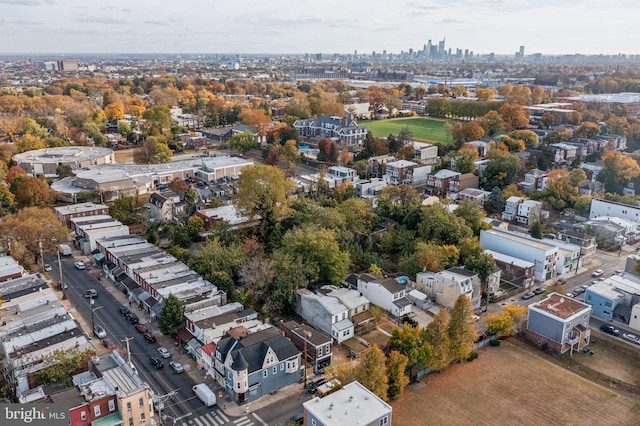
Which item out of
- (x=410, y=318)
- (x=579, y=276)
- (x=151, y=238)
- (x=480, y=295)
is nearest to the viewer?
(x=410, y=318)

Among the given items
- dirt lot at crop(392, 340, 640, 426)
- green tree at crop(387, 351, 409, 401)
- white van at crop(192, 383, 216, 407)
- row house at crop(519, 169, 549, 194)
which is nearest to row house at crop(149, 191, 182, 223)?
white van at crop(192, 383, 216, 407)

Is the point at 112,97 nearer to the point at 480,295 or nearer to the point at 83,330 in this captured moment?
the point at 83,330

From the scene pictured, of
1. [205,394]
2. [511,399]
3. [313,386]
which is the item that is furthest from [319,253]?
[511,399]

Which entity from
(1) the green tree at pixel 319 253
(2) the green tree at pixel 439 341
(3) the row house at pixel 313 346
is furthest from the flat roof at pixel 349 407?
(1) the green tree at pixel 319 253

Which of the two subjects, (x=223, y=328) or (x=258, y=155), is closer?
(x=223, y=328)

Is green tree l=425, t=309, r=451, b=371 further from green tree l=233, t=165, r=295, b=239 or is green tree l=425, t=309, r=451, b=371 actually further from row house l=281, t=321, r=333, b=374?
green tree l=233, t=165, r=295, b=239

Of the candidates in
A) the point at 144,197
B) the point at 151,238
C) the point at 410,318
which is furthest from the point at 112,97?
the point at 410,318

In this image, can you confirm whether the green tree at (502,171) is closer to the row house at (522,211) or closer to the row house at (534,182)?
the row house at (534,182)
